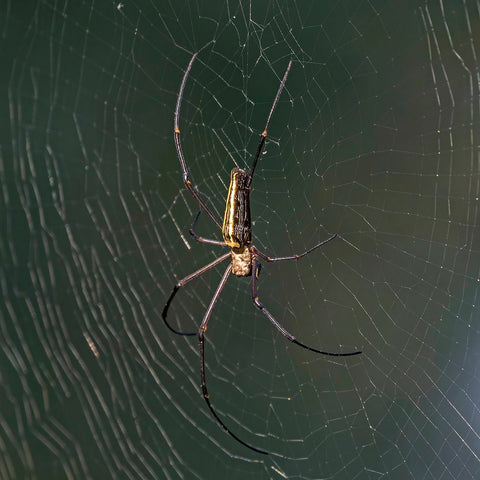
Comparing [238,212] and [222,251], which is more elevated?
[238,212]

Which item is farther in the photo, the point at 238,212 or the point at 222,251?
the point at 222,251

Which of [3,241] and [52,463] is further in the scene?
[3,241]

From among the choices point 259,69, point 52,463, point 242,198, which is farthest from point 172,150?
point 242,198

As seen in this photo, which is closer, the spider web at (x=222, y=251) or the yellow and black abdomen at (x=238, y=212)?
the yellow and black abdomen at (x=238, y=212)

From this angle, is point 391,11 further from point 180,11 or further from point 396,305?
point 396,305

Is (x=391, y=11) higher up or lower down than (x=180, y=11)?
lower down
